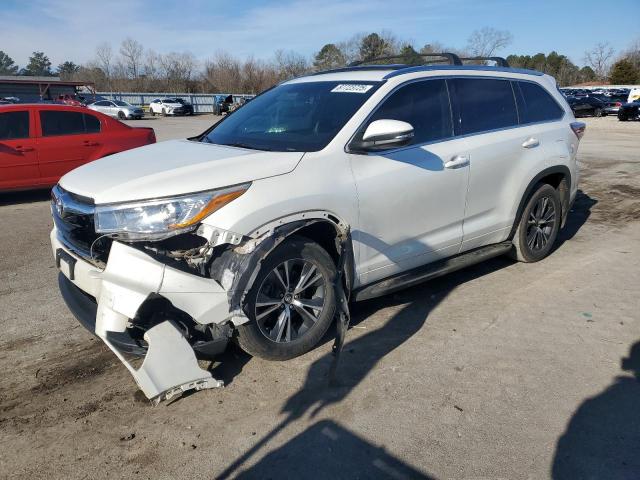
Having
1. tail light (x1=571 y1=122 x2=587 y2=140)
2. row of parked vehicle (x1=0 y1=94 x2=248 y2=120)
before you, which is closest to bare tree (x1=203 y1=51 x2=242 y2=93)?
row of parked vehicle (x1=0 y1=94 x2=248 y2=120)

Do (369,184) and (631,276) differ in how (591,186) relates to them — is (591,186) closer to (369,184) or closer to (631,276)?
(631,276)

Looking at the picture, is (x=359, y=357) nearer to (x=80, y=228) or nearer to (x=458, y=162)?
(x=458, y=162)

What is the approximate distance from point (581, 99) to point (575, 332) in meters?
35.4

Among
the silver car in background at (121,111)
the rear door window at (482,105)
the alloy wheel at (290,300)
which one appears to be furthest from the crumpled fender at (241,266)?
the silver car in background at (121,111)

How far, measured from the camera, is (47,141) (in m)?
8.97

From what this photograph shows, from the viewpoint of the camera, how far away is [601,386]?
337cm

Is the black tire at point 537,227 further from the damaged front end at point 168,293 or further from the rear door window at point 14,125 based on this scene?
the rear door window at point 14,125

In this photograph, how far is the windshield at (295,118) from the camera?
387 cm

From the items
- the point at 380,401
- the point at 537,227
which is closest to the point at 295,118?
the point at 380,401

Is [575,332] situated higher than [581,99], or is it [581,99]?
[581,99]

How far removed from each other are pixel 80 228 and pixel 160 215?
2.41ft

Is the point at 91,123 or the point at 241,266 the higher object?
the point at 91,123

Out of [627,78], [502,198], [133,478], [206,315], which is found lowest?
[133,478]

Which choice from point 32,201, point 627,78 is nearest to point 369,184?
point 32,201
